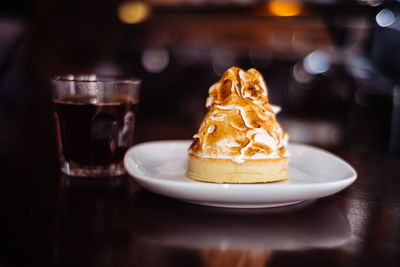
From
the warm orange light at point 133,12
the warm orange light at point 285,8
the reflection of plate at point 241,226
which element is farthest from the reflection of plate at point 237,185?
the warm orange light at point 133,12

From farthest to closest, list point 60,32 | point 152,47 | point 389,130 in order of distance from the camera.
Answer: point 152,47, point 60,32, point 389,130

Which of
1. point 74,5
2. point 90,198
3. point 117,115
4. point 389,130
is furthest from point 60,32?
point 90,198

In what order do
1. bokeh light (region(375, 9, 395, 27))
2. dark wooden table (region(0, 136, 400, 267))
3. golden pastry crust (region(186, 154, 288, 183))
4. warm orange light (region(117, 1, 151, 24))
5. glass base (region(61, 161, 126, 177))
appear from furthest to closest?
warm orange light (region(117, 1, 151, 24))
bokeh light (region(375, 9, 395, 27))
glass base (region(61, 161, 126, 177))
golden pastry crust (region(186, 154, 288, 183))
dark wooden table (region(0, 136, 400, 267))

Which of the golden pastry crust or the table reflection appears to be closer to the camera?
the table reflection

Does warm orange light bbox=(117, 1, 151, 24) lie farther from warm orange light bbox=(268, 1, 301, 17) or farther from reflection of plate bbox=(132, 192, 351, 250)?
reflection of plate bbox=(132, 192, 351, 250)

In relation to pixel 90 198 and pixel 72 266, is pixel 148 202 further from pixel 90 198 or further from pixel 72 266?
pixel 72 266

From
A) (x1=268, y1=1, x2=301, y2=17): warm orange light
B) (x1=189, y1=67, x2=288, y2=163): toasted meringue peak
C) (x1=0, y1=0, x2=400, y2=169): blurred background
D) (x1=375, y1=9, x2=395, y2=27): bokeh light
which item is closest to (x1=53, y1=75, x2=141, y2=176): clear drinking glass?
(x1=189, y1=67, x2=288, y2=163): toasted meringue peak

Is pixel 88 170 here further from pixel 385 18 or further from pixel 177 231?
pixel 385 18
